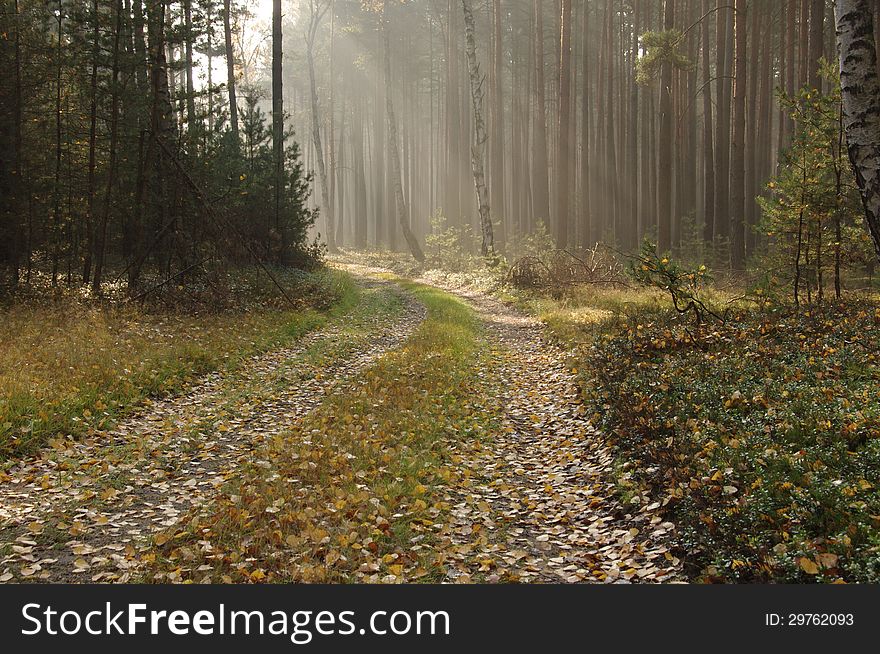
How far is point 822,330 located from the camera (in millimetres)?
8523

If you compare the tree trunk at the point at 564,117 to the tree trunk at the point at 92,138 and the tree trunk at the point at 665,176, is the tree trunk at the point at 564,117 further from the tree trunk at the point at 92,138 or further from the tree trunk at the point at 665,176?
the tree trunk at the point at 92,138

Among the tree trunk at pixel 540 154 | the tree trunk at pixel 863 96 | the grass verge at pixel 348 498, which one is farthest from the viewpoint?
the tree trunk at pixel 540 154

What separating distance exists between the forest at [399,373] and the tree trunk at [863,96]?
0.11 feet

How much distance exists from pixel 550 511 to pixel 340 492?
5.93 ft

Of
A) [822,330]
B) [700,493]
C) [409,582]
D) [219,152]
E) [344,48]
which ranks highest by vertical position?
[344,48]

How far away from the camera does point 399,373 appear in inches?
390

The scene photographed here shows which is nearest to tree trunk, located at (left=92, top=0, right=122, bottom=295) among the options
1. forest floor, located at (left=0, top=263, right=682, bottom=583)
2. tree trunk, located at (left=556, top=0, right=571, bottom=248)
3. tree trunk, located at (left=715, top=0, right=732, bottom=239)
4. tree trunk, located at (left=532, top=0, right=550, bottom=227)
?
forest floor, located at (left=0, top=263, right=682, bottom=583)

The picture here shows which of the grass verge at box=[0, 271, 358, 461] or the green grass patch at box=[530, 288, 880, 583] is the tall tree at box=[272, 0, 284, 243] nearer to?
the grass verge at box=[0, 271, 358, 461]

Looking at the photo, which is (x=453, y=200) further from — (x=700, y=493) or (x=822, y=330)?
(x=700, y=493)

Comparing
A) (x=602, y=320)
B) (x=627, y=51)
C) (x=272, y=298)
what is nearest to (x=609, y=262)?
(x=602, y=320)

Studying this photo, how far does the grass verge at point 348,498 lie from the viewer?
436 centimetres

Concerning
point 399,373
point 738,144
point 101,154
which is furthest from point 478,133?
point 399,373

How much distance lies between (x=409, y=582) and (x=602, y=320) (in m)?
9.43

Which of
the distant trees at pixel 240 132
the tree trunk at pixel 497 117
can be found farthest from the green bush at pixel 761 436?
the tree trunk at pixel 497 117
